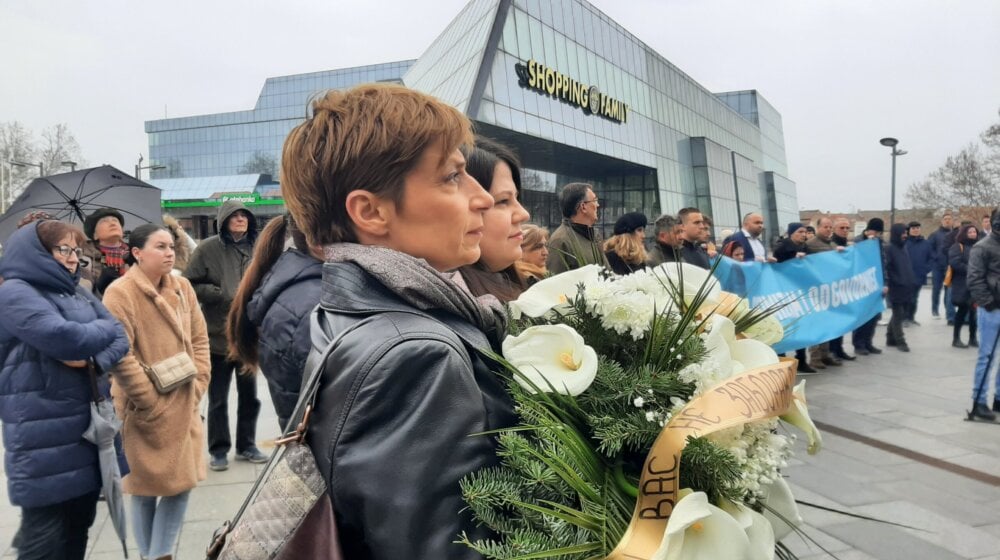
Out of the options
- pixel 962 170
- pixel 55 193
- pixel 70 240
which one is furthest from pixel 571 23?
pixel 962 170

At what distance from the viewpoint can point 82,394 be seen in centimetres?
294

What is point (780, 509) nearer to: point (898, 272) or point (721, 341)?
point (721, 341)

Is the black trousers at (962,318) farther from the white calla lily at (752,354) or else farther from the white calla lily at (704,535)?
the white calla lily at (704,535)

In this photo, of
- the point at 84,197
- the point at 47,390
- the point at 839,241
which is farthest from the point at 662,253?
the point at 84,197

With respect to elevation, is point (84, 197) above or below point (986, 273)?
above

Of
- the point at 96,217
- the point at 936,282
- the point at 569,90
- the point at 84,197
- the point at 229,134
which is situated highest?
the point at 229,134

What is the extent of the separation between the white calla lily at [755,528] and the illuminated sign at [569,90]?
1014 inches

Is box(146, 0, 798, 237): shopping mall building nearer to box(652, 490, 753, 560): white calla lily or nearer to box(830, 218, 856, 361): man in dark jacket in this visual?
box(830, 218, 856, 361): man in dark jacket

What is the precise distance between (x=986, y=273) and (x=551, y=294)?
673 centimetres

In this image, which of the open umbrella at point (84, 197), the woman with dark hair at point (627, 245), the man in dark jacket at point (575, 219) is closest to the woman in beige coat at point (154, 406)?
the man in dark jacket at point (575, 219)

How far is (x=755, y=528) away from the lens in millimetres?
1011

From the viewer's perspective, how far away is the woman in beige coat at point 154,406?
10.7 ft

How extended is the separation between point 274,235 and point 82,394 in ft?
4.35

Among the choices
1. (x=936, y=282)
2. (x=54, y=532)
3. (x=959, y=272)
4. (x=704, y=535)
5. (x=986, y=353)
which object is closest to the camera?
(x=704, y=535)
